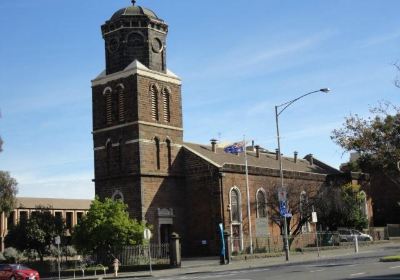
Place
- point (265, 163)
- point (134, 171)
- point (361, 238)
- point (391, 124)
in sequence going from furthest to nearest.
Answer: point (265, 163)
point (361, 238)
point (134, 171)
point (391, 124)

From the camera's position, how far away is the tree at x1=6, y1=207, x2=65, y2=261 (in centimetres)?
5838

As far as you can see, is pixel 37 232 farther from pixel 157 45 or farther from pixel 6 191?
pixel 157 45

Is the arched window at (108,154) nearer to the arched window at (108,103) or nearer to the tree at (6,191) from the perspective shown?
the arched window at (108,103)

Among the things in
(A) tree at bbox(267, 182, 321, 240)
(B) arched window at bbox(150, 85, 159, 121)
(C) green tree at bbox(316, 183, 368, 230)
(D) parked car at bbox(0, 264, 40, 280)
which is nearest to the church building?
(B) arched window at bbox(150, 85, 159, 121)

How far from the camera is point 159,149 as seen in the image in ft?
176

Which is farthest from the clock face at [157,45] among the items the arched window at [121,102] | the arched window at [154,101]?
the arched window at [121,102]

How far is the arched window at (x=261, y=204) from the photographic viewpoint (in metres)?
57.6

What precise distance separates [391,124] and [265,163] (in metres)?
34.1

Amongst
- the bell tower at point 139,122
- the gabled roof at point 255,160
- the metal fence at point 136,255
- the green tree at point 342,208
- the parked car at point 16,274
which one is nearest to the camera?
the parked car at point 16,274

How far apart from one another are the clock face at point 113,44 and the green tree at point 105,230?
53.8ft

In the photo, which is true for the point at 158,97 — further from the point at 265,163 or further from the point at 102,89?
the point at 265,163

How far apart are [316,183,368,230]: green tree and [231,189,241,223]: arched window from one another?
9.09 meters

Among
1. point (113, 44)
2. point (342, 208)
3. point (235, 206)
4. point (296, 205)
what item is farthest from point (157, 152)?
point (342, 208)

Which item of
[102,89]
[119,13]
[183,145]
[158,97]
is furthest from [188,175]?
[119,13]
